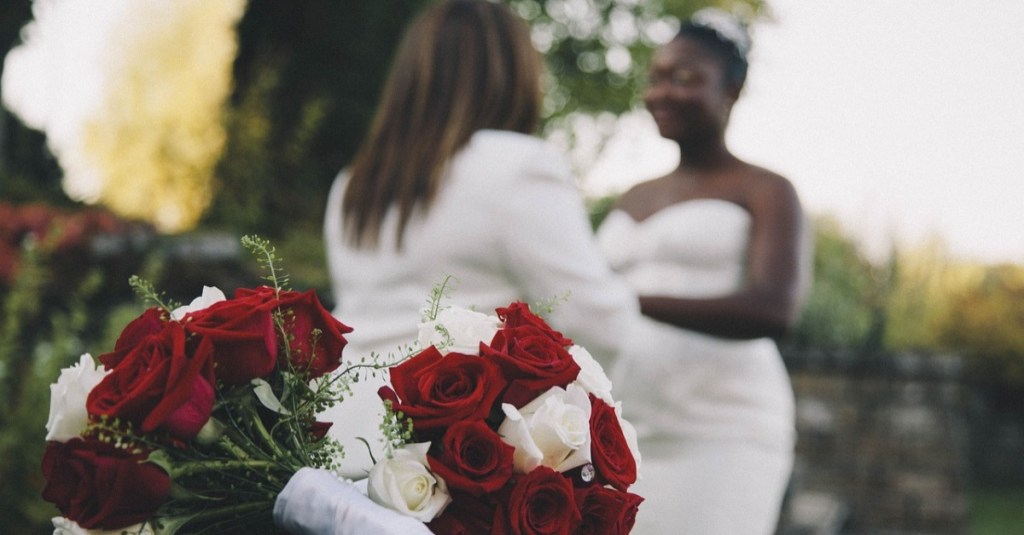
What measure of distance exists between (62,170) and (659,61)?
666cm

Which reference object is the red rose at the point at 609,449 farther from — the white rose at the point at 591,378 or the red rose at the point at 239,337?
the red rose at the point at 239,337

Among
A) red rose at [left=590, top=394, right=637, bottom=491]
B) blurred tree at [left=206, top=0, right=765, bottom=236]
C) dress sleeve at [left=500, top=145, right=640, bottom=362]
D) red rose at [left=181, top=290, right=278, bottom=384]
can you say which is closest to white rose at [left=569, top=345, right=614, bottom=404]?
red rose at [left=590, top=394, right=637, bottom=491]

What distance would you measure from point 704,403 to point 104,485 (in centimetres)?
221

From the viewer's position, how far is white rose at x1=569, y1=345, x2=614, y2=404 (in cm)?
125

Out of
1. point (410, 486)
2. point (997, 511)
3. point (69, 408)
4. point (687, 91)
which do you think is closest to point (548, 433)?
point (410, 486)

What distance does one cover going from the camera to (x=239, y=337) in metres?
1.10

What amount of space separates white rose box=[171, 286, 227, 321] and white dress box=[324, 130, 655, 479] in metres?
0.96

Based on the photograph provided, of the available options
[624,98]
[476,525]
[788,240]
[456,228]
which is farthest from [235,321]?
[624,98]

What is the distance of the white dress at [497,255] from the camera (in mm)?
2236

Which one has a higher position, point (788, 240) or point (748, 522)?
point (788, 240)

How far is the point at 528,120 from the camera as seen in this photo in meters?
2.50

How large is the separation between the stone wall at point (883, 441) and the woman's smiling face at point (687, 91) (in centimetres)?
522

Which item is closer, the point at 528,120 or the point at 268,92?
the point at 528,120

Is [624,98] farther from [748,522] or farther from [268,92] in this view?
[748,522]
